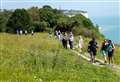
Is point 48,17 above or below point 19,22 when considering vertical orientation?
below

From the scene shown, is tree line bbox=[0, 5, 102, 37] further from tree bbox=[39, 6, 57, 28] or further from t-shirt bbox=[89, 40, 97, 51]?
t-shirt bbox=[89, 40, 97, 51]

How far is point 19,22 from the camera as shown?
285 feet

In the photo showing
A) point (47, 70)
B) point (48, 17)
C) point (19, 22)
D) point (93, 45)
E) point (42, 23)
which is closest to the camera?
point (47, 70)

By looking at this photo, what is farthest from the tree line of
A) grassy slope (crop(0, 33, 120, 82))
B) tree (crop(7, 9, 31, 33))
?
→ grassy slope (crop(0, 33, 120, 82))

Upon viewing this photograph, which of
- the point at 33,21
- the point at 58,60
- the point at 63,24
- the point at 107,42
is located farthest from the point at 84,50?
the point at 33,21

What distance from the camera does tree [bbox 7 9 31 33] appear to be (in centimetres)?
8688

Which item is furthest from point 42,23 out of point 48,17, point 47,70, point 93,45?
point 47,70

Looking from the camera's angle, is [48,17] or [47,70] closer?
[47,70]

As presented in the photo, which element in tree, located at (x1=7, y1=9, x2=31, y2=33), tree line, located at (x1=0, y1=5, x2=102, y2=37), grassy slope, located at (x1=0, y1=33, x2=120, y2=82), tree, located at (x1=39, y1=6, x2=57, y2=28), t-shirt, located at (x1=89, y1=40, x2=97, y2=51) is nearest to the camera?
grassy slope, located at (x1=0, y1=33, x2=120, y2=82)

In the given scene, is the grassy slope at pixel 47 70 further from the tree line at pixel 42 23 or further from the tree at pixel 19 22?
the tree at pixel 19 22

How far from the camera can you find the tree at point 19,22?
8688 cm

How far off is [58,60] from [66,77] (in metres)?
3.75

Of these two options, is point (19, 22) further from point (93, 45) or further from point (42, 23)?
point (93, 45)

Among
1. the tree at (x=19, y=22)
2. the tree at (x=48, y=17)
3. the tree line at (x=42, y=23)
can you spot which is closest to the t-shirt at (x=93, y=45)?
the tree line at (x=42, y=23)
